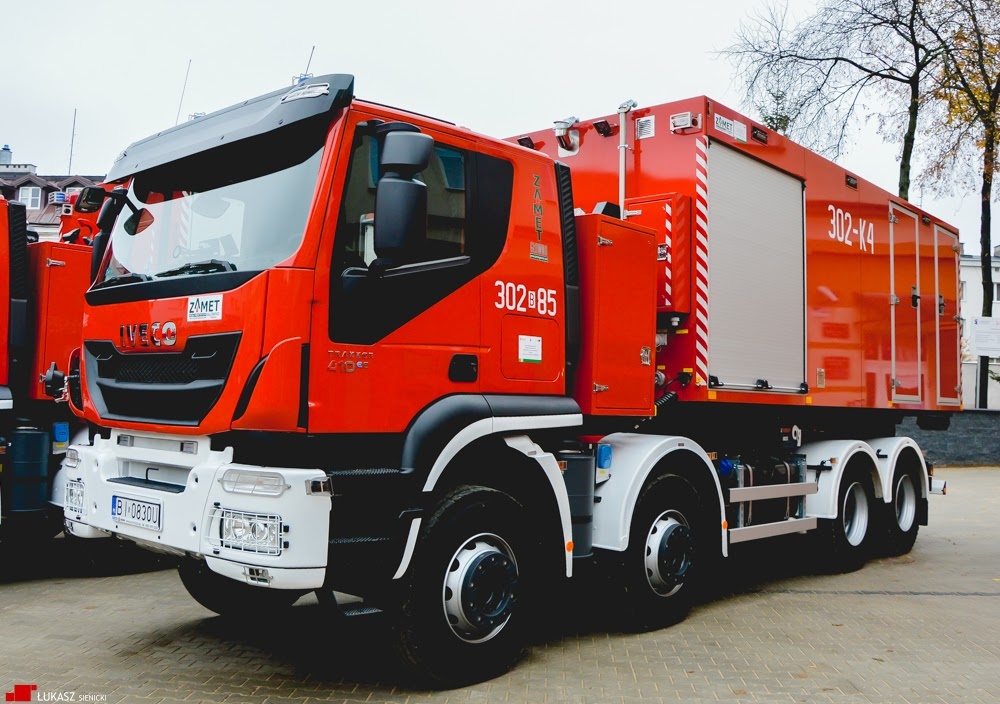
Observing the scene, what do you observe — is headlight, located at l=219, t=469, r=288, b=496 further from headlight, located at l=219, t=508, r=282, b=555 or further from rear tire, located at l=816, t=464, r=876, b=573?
rear tire, located at l=816, t=464, r=876, b=573

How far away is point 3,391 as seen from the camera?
283 inches

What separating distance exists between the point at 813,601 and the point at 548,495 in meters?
3.15

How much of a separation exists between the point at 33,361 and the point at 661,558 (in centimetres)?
521

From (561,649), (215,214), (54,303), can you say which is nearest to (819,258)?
(561,649)

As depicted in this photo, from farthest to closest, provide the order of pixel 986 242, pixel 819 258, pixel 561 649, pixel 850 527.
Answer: pixel 986 242, pixel 850 527, pixel 819 258, pixel 561 649

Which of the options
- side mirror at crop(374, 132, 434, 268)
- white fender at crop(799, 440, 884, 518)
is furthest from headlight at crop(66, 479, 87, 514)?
white fender at crop(799, 440, 884, 518)

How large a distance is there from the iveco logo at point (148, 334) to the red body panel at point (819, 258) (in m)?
3.36

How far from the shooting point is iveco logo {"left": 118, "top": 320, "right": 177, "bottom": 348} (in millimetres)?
4496

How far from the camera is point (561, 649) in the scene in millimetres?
5609

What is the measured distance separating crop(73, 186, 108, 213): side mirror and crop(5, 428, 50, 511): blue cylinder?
2.43 metres

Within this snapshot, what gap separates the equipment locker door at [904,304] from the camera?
9.32 m

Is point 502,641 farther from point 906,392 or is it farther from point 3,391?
point 906,392

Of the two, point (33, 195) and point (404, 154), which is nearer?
→ point (404, 154)

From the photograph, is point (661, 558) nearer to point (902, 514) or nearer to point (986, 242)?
point (902, 514)
